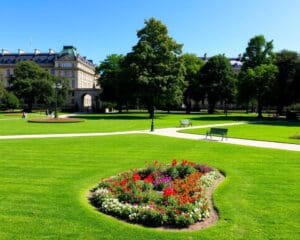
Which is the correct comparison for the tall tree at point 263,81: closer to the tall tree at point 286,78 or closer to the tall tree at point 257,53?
the tall tree at point 286,78

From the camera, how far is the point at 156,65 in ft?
191

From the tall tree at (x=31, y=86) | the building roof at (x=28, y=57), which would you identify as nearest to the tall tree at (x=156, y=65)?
the tall tree at (x=31, y=86)

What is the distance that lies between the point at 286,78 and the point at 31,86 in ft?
182

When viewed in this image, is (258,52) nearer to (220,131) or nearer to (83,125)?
(83,125)

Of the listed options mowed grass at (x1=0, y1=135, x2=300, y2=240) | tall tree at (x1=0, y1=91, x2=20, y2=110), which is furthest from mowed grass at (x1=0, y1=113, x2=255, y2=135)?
tall tree at (x1=0, y1=91, x2=20, y2=110)

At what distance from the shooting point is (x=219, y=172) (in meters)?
13.7

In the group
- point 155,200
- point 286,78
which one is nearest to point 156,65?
point 286,78

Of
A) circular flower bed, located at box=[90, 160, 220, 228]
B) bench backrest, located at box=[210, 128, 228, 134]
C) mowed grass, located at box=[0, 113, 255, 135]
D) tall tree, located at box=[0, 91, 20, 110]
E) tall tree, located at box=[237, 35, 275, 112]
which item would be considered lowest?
mowed grass, located at box=[0, 113, 255, 135]

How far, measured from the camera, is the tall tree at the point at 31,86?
82750 millimetres

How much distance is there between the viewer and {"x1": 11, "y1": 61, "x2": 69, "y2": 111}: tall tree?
82.8 meters

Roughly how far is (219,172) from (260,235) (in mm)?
6308

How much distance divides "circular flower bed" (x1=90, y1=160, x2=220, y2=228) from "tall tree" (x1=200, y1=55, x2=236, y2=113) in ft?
214

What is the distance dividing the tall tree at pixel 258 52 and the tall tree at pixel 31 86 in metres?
42.9

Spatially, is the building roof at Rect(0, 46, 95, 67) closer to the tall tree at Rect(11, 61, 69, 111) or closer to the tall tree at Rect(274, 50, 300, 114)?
the tall tree at Rect(11, 61, 69, 111)
